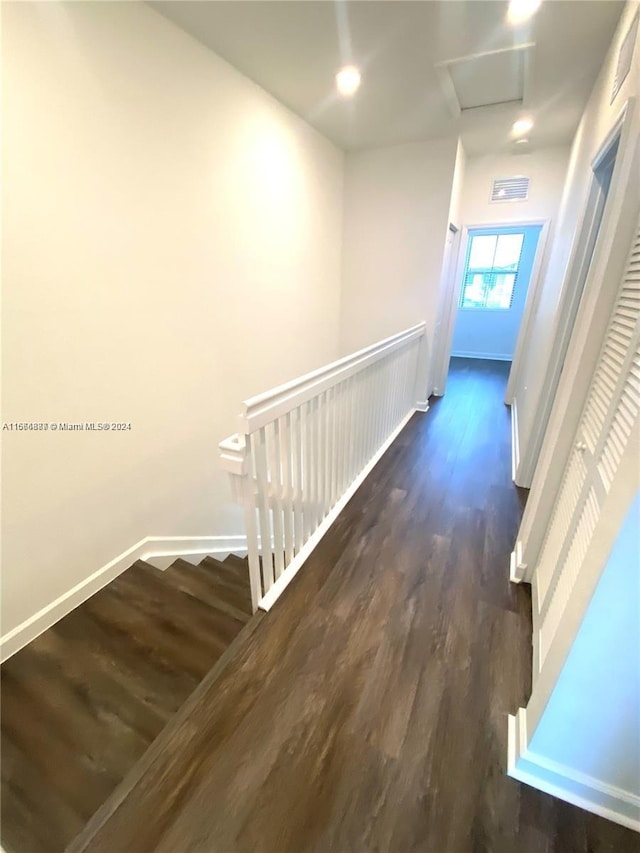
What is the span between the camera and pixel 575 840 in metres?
0.98

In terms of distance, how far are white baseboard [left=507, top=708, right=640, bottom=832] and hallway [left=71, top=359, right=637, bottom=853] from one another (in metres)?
0.02


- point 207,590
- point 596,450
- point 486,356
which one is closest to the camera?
point 596,450

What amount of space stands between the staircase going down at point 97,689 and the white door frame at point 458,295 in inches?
140

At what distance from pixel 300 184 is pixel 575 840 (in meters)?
4.15

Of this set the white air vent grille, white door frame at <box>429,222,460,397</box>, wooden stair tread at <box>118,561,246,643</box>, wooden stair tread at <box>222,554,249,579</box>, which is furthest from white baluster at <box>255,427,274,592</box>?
the white air vent grille

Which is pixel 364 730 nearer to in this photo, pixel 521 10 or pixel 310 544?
pixel 310 544

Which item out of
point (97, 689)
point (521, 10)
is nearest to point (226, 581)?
point (97, 689)

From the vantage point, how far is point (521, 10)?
5.74 feet

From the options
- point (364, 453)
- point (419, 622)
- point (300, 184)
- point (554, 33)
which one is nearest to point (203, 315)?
point (364, 453)

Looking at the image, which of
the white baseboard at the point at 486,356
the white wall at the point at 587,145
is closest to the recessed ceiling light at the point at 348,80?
the white wall at the point at 587,145

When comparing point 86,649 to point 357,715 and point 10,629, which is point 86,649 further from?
point 357,715

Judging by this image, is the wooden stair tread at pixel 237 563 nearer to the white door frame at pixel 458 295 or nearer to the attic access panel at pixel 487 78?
the white door frame at pixel 458 295

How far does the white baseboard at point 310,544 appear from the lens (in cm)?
168

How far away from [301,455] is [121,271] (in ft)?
4.50
